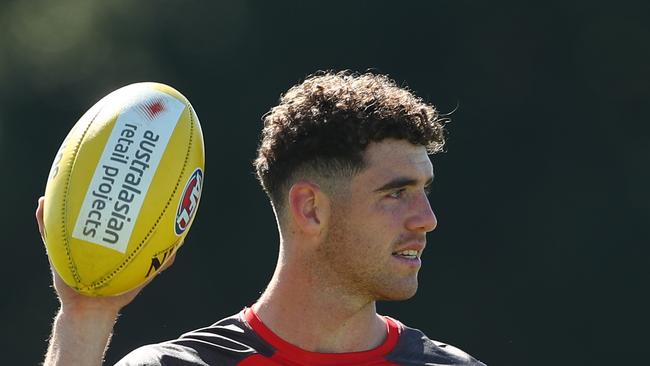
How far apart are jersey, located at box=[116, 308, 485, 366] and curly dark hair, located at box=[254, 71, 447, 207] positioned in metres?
0.37

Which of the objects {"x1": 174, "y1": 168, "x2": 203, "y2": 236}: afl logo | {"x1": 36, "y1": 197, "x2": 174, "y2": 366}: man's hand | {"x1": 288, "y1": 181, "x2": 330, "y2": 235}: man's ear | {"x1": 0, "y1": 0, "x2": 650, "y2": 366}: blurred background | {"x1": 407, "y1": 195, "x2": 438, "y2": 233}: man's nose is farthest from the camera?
{"x1": 0, "y1": 0, "x2": 650, "y2": 366}: blurred background

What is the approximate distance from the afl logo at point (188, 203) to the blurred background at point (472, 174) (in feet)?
12.0

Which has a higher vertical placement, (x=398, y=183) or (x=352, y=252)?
(x=398, y=183)

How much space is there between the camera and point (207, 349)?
3.32 meters

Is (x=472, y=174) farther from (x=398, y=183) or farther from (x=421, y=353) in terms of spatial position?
(x=398, y=183)

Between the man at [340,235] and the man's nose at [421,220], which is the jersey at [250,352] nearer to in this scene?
the man at [340,235]

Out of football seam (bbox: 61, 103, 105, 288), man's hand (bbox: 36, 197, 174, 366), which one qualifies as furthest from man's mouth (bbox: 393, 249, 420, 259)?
football seam (bbox: 61, 103, 105, 288)

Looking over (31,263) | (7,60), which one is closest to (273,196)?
(31,263)

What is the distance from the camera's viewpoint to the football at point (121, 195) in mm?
2963

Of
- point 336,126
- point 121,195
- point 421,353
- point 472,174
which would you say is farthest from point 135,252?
point 472,174

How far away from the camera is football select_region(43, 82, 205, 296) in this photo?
9.72 ft

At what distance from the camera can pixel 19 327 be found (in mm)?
7520

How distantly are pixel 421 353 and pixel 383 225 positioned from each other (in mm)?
389

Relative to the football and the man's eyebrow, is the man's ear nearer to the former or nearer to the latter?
the man's eyebrow
